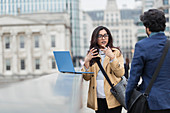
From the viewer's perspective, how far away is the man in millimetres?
2797

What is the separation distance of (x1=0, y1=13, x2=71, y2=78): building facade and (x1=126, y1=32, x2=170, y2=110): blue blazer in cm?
6170

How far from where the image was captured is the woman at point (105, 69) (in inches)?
147

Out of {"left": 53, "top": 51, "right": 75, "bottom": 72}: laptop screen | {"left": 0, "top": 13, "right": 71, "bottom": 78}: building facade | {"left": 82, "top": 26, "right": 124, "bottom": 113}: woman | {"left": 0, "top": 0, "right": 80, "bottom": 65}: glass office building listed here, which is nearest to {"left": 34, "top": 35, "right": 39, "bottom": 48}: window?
{"left": 0, "top": 13, "right": 71, "bottom": 78}: building facade

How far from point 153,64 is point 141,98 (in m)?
0.38

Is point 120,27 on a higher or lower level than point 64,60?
higher

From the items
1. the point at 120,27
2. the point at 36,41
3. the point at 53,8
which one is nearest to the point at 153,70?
the point at 36,41

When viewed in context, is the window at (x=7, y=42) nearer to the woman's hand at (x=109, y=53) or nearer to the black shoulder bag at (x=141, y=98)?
the woman's hand at (x=109, y=53)

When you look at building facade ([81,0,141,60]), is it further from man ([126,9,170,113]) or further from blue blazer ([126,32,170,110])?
blue blazer ([126,32,170,110])

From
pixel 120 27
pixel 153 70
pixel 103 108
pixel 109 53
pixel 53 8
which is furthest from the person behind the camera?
pixel 120 27

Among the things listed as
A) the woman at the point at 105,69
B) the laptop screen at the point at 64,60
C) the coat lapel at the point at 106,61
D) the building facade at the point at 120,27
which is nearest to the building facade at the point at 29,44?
the laptop screen at the point at 64,60

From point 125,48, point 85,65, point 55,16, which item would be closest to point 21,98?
point 85,65

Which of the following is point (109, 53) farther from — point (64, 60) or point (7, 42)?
point (7, 42)

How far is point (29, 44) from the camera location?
222ft

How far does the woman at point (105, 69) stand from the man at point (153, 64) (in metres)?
0.76
